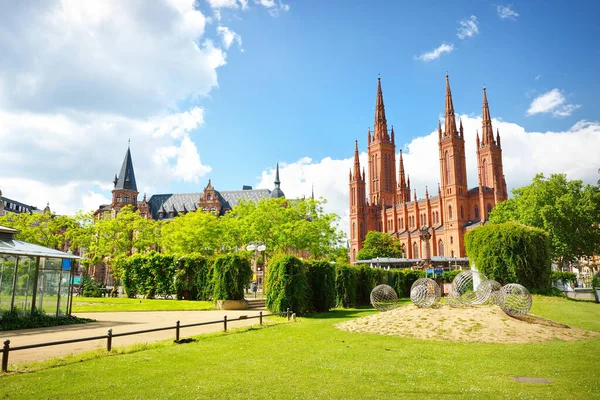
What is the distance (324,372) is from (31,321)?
1416 cm

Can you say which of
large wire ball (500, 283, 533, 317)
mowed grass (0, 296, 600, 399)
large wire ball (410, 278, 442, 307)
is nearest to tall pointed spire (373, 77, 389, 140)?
large wire ball (410, 278, 442, 307)

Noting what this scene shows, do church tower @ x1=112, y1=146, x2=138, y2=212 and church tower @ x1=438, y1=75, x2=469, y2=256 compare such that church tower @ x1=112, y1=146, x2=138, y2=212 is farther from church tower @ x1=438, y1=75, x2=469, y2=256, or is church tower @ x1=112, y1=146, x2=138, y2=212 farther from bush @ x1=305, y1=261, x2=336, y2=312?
bush @ x1=305, y1=261, x2=336, y2=312

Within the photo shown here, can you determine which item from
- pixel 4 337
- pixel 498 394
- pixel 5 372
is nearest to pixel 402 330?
pixel 498 394

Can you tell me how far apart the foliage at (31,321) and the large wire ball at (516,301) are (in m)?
18.9

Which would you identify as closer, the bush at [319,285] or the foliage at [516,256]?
the bush at [319,285]

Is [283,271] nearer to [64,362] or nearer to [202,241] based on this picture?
[64,362]

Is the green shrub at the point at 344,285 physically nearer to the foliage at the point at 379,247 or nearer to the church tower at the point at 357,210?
the foliage at the point at 379,247

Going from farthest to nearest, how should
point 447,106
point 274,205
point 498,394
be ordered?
1. point 447,106
2. point 274,205
3. point 498,394

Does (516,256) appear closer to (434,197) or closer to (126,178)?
(434,197)

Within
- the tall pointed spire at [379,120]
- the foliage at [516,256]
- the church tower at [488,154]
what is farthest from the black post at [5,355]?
the tall pointed spire at [379,120]

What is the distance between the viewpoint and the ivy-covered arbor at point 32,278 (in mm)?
16562

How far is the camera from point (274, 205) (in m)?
49.0

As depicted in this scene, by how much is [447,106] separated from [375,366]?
10862 centimetres

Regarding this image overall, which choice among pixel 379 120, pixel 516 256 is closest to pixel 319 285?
pixel 516 256
